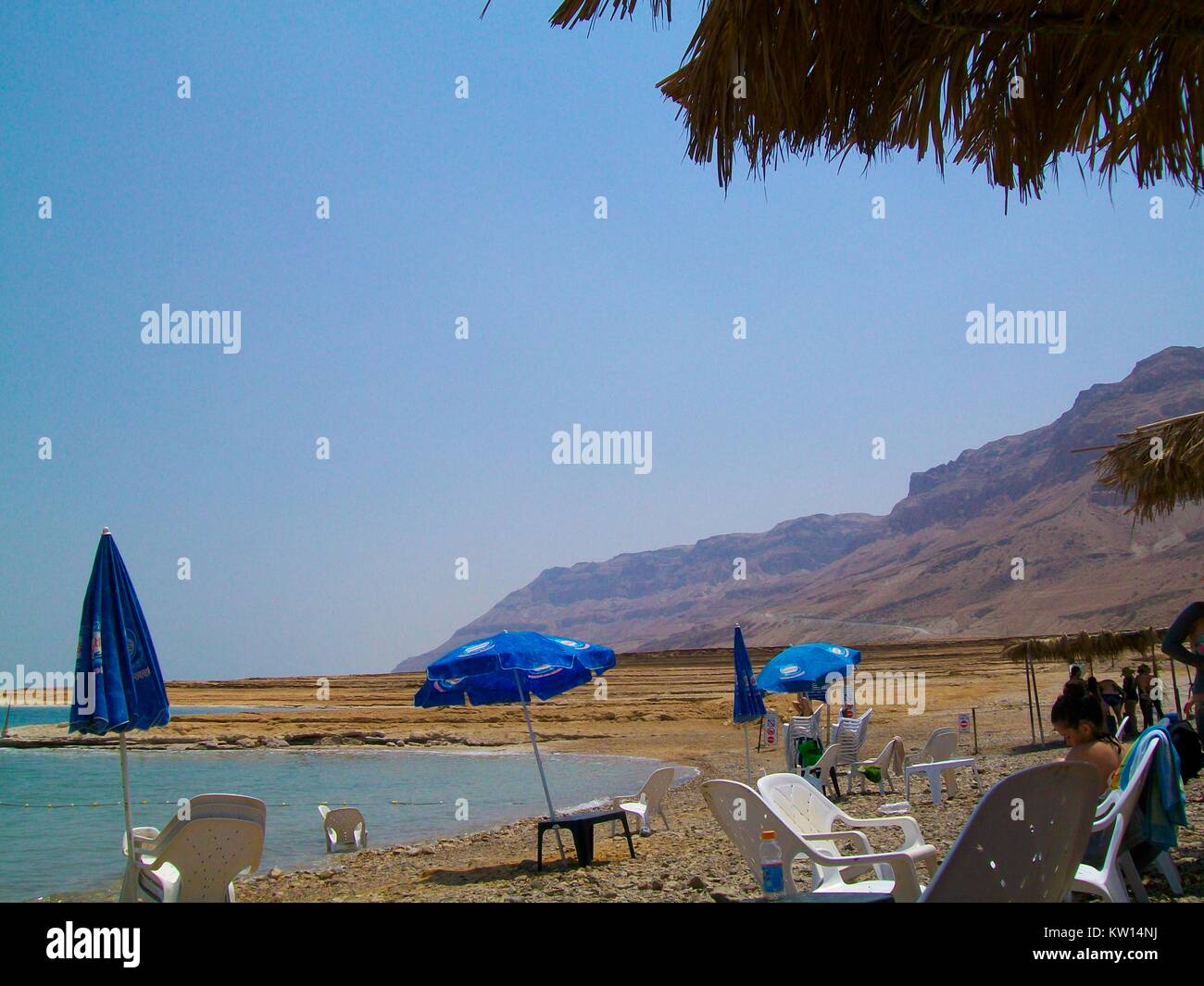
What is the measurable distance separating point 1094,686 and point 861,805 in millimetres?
4093

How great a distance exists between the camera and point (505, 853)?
10.3 m

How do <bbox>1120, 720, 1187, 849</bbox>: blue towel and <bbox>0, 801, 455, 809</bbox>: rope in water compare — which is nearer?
<bbox>1120, 720, 1187, 849</bbox>: blue towel

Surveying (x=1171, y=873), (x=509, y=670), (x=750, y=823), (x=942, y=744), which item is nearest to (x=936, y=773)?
(x=942, y=744)

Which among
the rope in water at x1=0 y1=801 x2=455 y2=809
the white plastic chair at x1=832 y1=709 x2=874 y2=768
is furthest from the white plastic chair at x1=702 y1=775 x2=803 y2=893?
the rope in water at x1=0 y1=801 x2=455 y2=809

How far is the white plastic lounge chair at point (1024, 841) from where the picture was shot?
3174 millimetres

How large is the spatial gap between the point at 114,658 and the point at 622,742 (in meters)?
24.6

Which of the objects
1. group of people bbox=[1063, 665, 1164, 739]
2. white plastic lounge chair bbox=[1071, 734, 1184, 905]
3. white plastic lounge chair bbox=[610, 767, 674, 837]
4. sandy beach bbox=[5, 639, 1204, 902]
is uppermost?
white plastic lounge chair bbox=[1071, 734, 1184, 905]

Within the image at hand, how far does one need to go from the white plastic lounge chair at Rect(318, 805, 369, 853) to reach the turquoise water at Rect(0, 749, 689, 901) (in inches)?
11.9

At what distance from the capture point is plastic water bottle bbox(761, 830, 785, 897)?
455 cm

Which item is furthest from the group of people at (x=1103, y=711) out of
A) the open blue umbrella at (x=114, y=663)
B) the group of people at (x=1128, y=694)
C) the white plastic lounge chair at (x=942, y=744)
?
the group of people at (x=1128, y=694)

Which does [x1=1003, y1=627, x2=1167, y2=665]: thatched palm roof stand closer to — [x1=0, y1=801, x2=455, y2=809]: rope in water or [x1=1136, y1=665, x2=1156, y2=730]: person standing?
[x1=1136, y1=665, x2=1156, y2=730]: person standing

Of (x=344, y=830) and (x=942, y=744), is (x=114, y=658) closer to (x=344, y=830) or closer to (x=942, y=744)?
(x=344, y=830)
